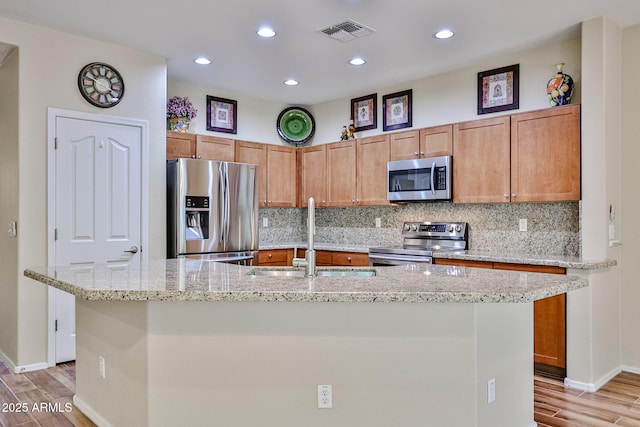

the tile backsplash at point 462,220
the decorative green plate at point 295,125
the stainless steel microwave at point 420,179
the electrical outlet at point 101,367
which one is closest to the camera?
the electrical outlet at point 101,367

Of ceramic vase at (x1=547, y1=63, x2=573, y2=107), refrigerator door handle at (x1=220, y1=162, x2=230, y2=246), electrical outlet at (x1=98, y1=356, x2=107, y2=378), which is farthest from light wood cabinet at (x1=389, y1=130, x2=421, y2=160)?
electrical outlet at (x1=98, y1=356, x2=107, y2=378)

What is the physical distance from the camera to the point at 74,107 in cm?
376

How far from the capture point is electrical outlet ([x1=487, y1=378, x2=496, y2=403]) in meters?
2.15

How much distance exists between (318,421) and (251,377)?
353mm

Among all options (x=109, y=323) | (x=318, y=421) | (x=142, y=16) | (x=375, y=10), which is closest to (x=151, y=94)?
(x=142, y=16)

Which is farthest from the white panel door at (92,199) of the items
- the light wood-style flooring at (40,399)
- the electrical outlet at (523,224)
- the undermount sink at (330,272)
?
the electrical outlet at (523,224)

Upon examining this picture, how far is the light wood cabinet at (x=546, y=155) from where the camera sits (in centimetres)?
360

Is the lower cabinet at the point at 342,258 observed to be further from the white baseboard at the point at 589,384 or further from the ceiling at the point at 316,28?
the white baseboard at the point at 589,384

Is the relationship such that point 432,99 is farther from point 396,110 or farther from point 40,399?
point 40,399

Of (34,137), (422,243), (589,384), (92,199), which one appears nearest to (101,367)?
(92,199)

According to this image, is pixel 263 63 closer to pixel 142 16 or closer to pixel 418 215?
pixel 142 16

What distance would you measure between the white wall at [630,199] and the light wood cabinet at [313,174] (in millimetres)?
2968

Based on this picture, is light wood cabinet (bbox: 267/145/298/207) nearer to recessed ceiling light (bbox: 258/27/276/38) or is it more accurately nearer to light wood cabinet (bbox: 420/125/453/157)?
light wood cabinet (bbox: 420/125/453/157)

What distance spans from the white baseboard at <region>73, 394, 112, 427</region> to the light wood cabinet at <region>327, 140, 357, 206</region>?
3254 mm
